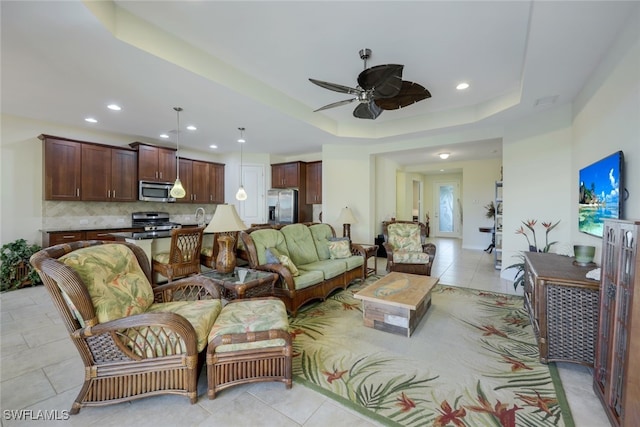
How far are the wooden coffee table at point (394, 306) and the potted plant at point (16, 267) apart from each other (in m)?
5.08

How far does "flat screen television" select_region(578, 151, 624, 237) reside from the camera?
2100 millimetres

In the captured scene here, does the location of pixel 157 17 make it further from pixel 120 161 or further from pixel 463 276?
pixel 463 276

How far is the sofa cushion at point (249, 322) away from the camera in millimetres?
1792

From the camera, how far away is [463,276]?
4801mm

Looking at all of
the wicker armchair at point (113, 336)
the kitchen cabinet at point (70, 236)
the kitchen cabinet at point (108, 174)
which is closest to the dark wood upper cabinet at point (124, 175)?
the kitchen cabinet at point (108, 174)

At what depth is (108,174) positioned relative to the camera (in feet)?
16.1

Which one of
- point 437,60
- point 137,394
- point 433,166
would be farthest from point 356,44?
point 433,166

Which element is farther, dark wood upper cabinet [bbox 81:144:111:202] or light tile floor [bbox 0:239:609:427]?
dark wood upper cabinet [bbox 81:144:111:202]

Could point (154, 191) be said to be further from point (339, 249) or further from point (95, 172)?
point (339, 249)

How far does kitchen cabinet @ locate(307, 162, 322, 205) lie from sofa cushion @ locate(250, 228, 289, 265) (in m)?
3.10

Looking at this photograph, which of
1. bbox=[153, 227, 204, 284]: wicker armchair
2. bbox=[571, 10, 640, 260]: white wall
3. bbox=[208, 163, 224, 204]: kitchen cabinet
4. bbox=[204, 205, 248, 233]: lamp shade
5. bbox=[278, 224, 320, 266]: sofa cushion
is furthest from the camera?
bbox=[208, 163, 224, 204]: kitchen cabinet

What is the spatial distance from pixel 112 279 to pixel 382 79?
9.16 ft

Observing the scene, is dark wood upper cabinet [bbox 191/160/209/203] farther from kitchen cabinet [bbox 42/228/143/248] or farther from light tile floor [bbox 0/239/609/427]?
light tile floor [bbox 0/239/609/427]

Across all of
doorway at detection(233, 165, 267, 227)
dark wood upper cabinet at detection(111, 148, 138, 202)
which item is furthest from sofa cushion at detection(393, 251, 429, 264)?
dark wood upper cabinet at detection(111, 148, 138, 202)
